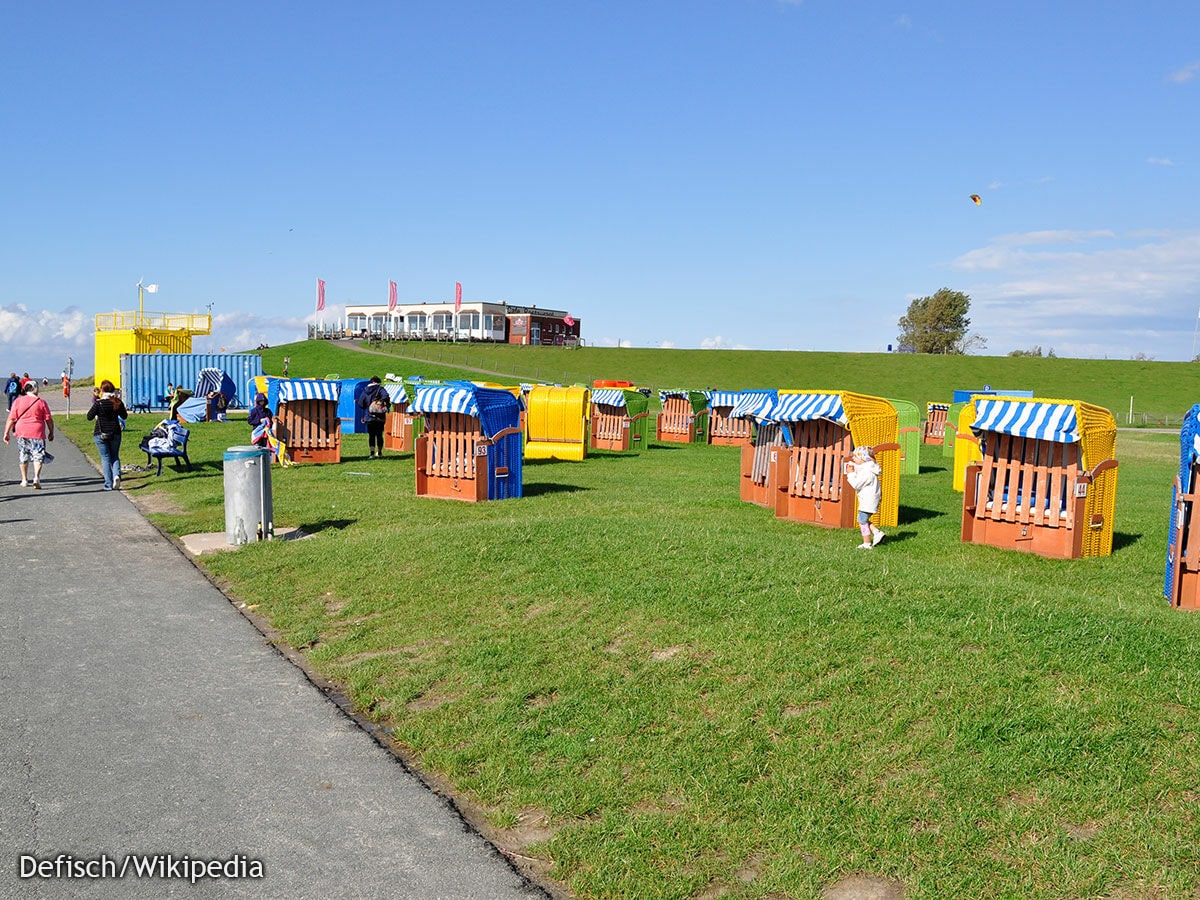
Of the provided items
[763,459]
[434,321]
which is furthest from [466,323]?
[763,459]

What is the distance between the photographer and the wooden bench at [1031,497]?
37.4ft

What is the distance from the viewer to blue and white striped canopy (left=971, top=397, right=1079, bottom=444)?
36.9 ft

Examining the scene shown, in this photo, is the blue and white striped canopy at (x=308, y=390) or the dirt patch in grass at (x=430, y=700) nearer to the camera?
the dirt patch in grass at (x=430, y=700)

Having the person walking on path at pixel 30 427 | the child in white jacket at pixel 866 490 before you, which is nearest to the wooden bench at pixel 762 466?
the child in white jacket at pixel 866 490

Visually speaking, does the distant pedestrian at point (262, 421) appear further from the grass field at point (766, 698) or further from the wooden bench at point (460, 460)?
the grass field at point (766, 698)

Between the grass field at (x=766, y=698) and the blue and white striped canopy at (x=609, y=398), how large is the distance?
1645cm

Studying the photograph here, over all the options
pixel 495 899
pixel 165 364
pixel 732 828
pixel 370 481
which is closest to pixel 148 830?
pixel 495 899

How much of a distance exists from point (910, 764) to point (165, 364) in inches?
1804

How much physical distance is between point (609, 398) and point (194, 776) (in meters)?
23.5

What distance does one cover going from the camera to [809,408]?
1331 cm

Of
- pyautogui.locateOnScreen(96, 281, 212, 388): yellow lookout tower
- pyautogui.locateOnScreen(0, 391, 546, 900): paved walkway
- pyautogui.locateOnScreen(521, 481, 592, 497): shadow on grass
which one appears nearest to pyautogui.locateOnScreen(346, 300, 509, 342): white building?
pyautogui.locateOnScreen(96, 281, 212, 388): yellow lookout tower

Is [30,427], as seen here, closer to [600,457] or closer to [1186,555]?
[600,457]

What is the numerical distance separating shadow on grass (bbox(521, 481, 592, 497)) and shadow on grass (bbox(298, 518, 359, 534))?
3767mm

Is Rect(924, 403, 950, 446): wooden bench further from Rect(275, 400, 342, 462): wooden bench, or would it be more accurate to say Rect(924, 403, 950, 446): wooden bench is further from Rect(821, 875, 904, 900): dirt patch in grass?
Rect(821, 875, 904, 900): dirt patch in grass
